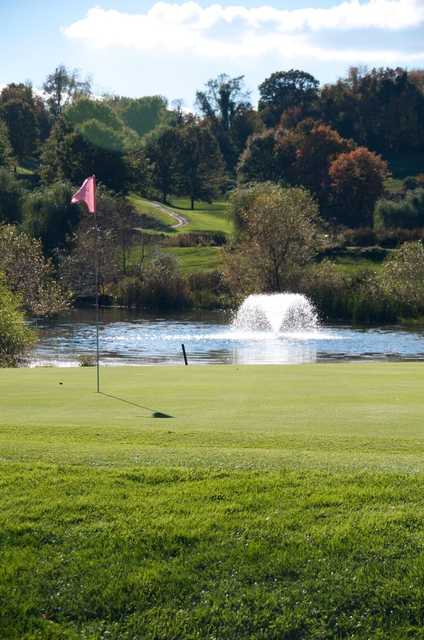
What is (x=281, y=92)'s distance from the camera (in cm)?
17538

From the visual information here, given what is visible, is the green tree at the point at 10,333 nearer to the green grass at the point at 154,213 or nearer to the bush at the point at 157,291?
the bush at the point at 157,291

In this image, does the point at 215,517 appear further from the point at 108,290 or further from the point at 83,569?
the point at 108,290

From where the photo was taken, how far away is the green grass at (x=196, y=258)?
299 ft

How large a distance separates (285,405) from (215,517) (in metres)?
8.14

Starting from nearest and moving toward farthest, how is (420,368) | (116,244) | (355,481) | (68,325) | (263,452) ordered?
(355,481)
(263,452)
(420,368)
(68,325)
(116,244)

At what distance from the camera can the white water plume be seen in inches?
2576

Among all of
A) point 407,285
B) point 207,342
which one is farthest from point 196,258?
point 207,342

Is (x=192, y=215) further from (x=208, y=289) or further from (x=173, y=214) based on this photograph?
(x=208, y=289)

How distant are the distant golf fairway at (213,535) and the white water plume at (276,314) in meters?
51.3

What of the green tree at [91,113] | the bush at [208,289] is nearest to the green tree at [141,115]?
the green tree at [91,113]

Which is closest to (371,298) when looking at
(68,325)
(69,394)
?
(68,325)

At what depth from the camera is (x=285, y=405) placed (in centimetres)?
1752

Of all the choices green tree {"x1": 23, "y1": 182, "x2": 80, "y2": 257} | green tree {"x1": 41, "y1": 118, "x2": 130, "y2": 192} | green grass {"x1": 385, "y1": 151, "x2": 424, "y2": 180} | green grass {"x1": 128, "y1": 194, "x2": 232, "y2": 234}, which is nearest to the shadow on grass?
green tree {"x1": 23, "y1": 182, "x2": 80, "y2": 257}

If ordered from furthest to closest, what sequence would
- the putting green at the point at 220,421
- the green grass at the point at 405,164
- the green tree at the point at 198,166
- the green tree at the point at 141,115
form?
1. the green tree at the point at 141,115
2. the green grass at the point at 405,164
3. the green tree at the point at 198,166
4. the putting green at the point at 220,421
